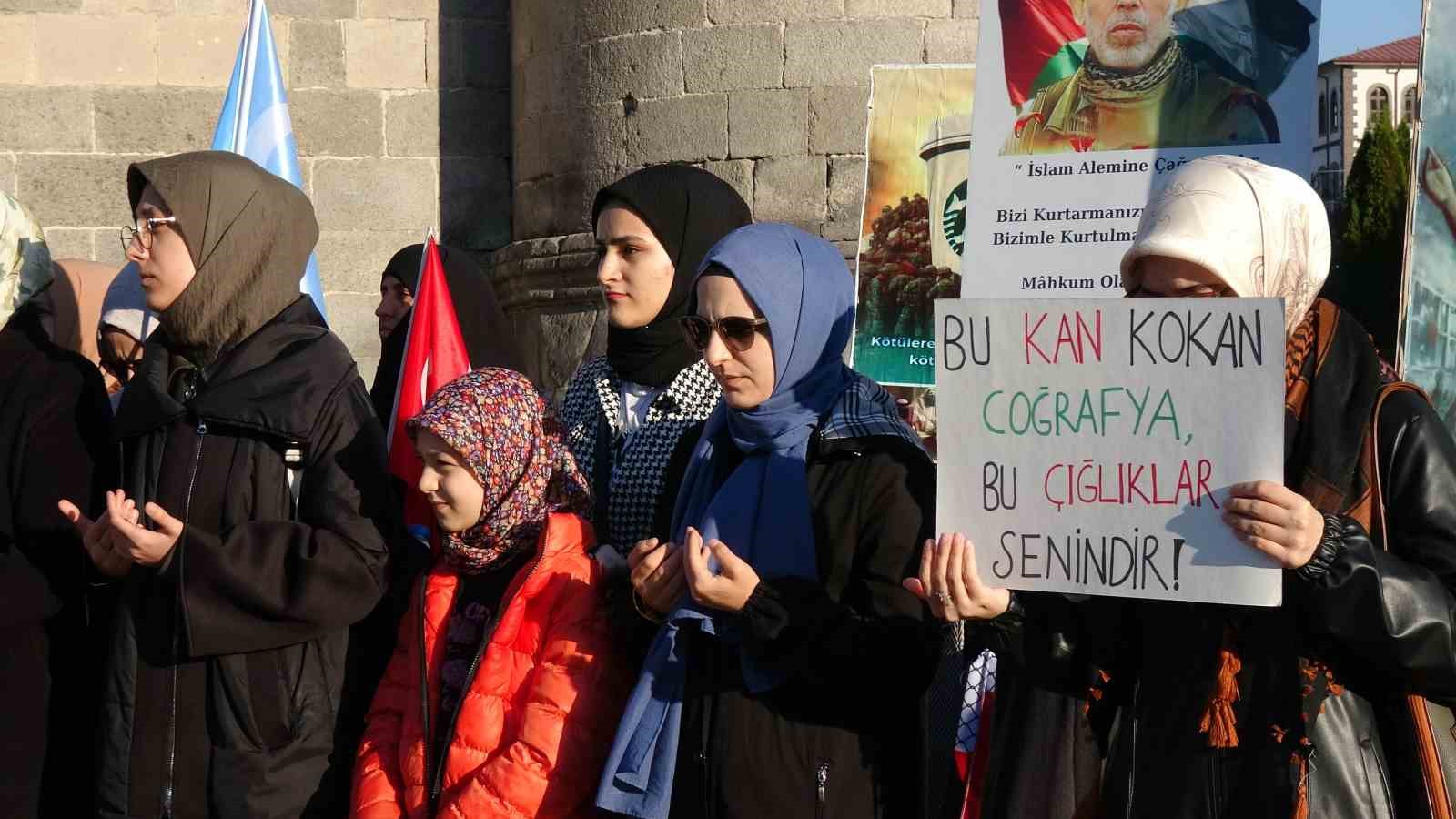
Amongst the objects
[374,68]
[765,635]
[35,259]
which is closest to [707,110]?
[374,68]

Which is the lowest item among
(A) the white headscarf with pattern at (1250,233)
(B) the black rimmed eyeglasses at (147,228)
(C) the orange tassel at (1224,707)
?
(C) the orange tassel at (1224,707)

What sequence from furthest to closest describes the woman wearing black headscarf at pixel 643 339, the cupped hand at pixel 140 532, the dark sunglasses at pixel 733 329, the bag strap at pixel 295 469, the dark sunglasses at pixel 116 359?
the dark sunglasses at pixel 116 359, the woman wearing black headscarf at pixel 643 339, the bag strap at pixel 295 469, the cupped hand at pixel 140 532, the dark sunglasses at pixel 733 329

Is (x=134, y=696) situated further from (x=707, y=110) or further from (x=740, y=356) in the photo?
(x=707, y=110)

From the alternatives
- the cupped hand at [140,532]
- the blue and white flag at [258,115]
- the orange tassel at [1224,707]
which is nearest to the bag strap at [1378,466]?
the orange tassel at [1224,707]

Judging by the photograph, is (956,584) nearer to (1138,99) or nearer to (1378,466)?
(1378,466)

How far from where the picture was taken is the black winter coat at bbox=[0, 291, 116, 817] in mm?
3574

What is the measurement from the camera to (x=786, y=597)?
284cm

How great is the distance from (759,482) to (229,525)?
3.69ft

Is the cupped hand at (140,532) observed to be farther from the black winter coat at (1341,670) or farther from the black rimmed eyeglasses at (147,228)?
the black winter coat at (1341,670)

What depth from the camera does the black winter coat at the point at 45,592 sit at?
3.57 m

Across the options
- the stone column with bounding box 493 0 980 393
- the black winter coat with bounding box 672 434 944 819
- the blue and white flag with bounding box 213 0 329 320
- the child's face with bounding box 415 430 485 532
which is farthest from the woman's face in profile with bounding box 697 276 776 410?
the stone column with bounding box 493 0 980 393

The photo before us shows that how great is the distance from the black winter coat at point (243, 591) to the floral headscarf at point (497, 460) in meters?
0.20

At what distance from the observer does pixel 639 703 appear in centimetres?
300

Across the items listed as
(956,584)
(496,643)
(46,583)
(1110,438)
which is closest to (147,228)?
(46,583)
